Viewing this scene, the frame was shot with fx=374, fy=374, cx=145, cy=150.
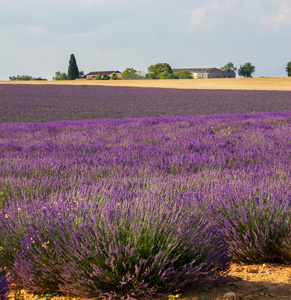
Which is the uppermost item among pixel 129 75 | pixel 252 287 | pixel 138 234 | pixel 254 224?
pixel 129 75

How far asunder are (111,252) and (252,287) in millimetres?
872

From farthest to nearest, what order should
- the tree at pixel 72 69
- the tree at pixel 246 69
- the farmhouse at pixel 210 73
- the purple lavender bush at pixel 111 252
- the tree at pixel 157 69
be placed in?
the farmhouse at pixel 210 73
the tree at pixel 246 69
the tree at pixel 157 69
the tree at pixel 72 69
the purple lavender bush at pixel 111 252

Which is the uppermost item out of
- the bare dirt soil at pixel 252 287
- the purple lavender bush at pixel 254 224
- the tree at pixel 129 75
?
the tree at pixel 129 75

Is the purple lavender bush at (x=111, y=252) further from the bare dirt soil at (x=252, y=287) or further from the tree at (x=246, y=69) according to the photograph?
the tree at (x=246, y=69)

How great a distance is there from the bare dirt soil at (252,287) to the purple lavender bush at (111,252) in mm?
62

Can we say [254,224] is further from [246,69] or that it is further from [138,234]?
[246,69]

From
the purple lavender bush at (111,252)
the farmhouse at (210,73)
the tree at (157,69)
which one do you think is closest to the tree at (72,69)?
the tree at (157,69)

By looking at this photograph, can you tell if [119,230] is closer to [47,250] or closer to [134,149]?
[47,250]

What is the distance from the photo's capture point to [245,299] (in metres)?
2.01

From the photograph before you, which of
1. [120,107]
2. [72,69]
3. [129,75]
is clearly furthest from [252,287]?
[72,69]

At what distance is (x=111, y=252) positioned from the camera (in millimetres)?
1973

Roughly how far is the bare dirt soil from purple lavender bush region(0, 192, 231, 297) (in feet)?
0.20

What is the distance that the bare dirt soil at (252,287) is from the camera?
6.69 ft

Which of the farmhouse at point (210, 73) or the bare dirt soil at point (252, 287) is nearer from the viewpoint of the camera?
the bare dirt soil at point (252, 287)
